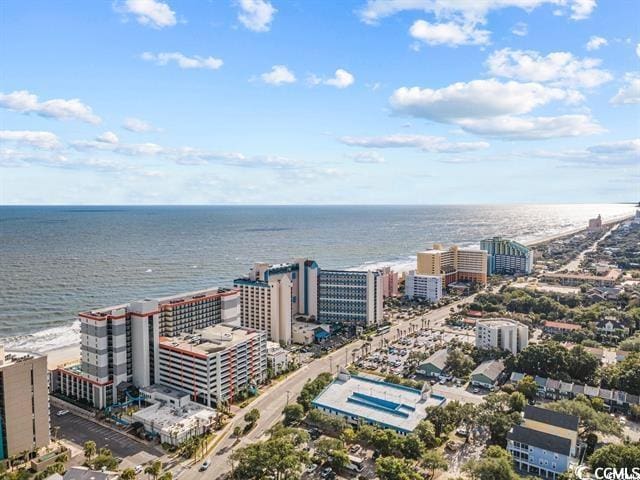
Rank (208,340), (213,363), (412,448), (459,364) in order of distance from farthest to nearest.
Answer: (459,364), (208,340), (213,363), (412,448)

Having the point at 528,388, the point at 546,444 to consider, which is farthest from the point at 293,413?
the point at 528,388

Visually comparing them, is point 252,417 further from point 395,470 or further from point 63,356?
point 63,356

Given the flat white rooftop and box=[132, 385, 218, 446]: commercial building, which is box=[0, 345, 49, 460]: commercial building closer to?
box=[132, 385, 218, 446]: commercial building

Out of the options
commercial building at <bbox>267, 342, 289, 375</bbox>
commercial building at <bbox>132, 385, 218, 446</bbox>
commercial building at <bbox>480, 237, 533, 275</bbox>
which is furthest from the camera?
commercial building at <bbox>480, 237, 533, 275</bbox>

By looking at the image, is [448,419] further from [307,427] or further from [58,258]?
[58,258]

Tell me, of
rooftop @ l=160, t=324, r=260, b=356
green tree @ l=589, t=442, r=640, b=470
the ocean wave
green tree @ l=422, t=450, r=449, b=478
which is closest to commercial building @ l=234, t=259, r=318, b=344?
rooftop @ l=160, t=324, r=260, b=356

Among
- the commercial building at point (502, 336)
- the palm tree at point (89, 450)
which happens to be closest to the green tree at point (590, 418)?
the commercial building at point (502, 336)
